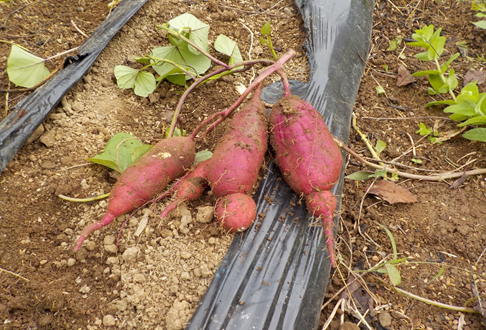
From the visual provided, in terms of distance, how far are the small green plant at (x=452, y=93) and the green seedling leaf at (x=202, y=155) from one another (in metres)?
1.15

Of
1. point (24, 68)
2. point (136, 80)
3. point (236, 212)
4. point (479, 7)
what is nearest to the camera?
point (236, 212)

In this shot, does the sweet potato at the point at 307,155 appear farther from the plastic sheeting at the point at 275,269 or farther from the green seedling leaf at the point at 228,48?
the green seedling leaf at the point at 228,48

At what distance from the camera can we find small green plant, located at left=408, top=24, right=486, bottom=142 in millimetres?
1686

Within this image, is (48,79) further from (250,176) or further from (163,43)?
(250,176)

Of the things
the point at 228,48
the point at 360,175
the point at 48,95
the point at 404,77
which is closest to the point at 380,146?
the point at 360,175

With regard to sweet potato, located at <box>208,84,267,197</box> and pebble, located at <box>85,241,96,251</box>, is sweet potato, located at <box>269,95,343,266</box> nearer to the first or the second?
sweet potato, located at <box>208,84,267,197</box>

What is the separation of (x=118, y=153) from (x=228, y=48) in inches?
33.8

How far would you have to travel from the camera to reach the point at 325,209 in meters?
1.31

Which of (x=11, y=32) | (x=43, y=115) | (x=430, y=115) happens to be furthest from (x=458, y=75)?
(x=11, y=32)

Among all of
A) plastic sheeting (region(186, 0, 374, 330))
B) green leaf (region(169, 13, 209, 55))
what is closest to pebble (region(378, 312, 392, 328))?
plastic sheeting (region(186, 0, 374, 330))

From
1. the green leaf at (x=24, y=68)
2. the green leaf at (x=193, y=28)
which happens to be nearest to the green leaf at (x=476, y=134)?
the green leaf at (x=193, y=28)

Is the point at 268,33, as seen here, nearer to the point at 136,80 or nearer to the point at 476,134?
the point at 136,80

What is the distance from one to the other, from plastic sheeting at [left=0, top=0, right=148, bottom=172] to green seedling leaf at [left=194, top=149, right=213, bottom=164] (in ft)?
2.19

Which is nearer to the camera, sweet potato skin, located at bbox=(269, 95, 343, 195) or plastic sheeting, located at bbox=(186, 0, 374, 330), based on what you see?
plastic sheeting, located at bbox=(186, 0, 374, 330)
